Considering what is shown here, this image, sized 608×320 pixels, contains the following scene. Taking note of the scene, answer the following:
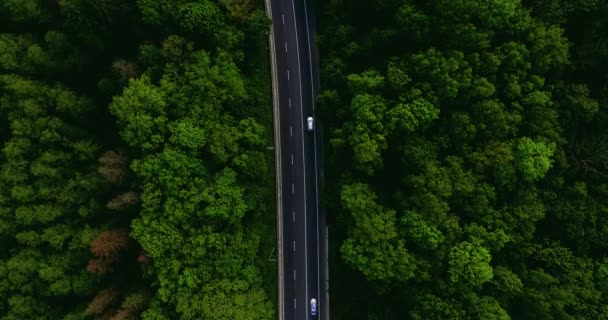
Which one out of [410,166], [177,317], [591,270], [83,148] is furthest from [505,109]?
[83,148]

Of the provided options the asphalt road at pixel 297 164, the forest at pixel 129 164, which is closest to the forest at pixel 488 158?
the asphalt road at pixel 297 164

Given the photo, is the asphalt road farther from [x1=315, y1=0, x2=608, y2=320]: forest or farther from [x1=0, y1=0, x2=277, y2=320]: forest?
[x1=315, y1=0, x2=608, y2=320]: forest

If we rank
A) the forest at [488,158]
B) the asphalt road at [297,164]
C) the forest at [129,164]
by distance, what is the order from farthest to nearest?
the asphalt road at [297,164]
the forest at [129,164]
the forest at [488,158]

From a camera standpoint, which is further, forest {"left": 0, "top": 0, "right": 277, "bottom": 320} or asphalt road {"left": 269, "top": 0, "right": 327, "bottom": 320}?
asphalt road {"left": 269, "top": 0, "right": 327, "bottom": 320}

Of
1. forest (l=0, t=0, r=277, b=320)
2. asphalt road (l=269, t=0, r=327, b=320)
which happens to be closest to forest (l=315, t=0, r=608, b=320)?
asphalt road (l=269, t=0, r=327, b=320)

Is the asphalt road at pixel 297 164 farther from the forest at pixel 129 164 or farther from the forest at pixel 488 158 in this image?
the forest at pixel 488 158
